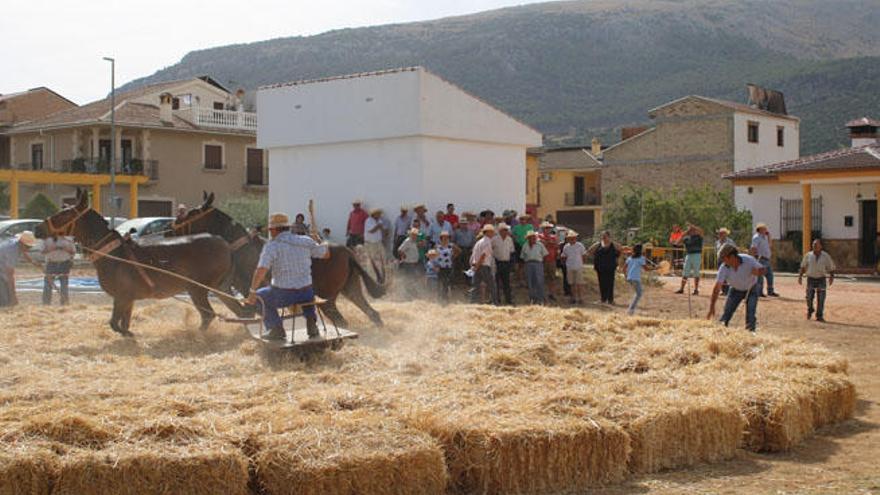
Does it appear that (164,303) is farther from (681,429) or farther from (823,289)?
(823,289)

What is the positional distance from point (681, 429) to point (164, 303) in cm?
939

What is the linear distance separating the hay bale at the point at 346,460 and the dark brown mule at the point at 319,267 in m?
6.04

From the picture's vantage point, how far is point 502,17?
16750 centimetres

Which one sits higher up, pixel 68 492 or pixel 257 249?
pixel 257 249

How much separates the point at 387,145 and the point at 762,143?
35.1 metres

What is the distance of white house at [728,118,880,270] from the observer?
32125 mm

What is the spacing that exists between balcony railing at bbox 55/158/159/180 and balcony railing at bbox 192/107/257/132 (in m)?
3.35

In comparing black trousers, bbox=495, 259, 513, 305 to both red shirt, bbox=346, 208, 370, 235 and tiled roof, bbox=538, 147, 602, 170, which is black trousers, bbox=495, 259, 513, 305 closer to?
red shirt, bbox=346, 208, 370, 235

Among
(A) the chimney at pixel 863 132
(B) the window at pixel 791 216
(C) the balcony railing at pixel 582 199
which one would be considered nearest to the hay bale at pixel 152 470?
(B) the window at pixel 791 216

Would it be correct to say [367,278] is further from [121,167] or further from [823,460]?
[121,167]

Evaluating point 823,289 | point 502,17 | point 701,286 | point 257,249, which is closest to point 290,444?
point 257,249

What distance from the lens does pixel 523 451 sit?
778cm

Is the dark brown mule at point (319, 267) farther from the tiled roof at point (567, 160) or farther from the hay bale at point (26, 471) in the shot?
the tiled roof at point (567, 160)

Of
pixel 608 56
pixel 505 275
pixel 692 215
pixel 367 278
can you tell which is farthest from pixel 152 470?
pixel 608 56
